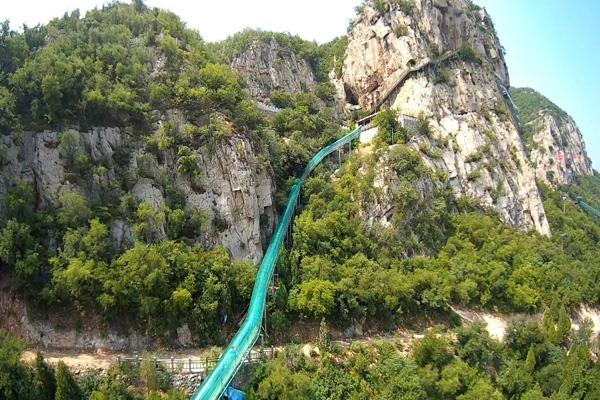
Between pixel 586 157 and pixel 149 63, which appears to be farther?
pixel 586 157

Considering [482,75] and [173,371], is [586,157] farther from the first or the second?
[173,371]

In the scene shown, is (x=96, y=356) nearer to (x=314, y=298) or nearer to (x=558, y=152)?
(x=314, y=298)

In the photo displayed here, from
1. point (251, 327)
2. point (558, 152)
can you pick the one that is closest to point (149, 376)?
point (251, 327)

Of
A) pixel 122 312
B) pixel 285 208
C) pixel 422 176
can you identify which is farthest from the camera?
pixel 422 176

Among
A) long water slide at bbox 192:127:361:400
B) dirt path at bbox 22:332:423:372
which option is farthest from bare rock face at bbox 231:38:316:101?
dirt path at bbox 22:332:423:372

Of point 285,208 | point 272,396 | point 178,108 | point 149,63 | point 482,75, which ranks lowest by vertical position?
point 272,396

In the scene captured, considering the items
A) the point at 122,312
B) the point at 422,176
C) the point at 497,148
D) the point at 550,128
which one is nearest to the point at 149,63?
the point at 122,312

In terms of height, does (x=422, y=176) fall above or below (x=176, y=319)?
above
